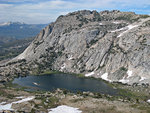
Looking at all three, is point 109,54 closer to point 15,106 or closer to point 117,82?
point 117,82

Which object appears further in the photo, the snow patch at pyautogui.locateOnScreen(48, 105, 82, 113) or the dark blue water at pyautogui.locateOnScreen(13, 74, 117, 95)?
the dark blue water at pyautogui.locateOnScreen(13, 74, 117, 95)

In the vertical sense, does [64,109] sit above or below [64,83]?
above

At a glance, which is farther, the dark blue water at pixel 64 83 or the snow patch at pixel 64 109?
the dark blue water at pixel 64 83

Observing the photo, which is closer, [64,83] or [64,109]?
[64,109]

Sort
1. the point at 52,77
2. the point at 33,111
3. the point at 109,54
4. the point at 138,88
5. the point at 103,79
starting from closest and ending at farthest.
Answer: the point at 33,111 → the point at 138,88 → the point at 103,79 → the point at 52,77 → the point at 109,54

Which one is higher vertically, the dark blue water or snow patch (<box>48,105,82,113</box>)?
snow patch (<box>48,105,82,113</box>)

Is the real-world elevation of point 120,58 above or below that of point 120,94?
above

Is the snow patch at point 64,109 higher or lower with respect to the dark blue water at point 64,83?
higher

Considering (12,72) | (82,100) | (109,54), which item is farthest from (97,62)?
(82,100)
